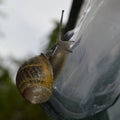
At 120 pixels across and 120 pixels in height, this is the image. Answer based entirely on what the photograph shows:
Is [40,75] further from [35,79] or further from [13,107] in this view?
[13,107]

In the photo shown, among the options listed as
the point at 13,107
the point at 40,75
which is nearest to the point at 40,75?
the point at 40,75

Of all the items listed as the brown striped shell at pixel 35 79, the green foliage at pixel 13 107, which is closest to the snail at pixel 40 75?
the brown striped shell at pixel 35 79

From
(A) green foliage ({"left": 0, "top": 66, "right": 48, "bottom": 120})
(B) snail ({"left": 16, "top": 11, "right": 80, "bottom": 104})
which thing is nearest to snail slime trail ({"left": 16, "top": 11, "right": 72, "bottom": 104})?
(B) snail ({"left": 16, "top": 11, "right": 80, "bottom": 104})

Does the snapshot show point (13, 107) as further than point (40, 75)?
Yes

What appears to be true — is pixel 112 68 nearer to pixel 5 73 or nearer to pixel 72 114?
pixel 72 114

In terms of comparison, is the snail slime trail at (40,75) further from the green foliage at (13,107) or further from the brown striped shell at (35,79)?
the green foliage at (13,107)

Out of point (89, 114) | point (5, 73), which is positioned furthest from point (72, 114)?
point (5, 73)

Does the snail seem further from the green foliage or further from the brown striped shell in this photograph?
the green foliage

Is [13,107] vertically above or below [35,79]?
below
